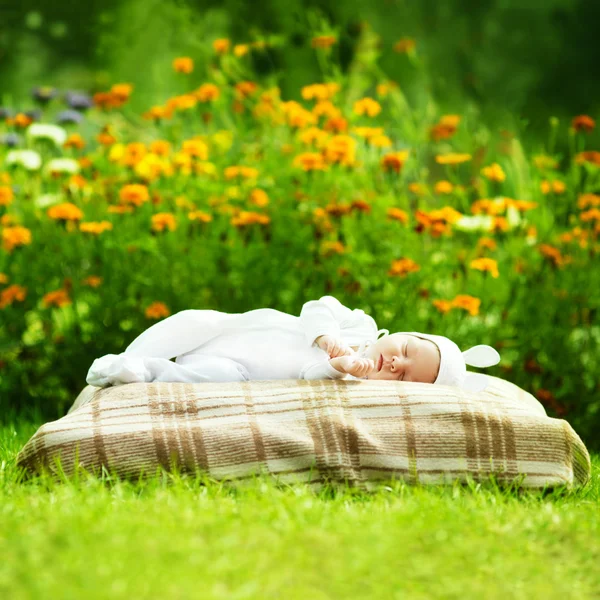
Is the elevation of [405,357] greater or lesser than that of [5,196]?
lesser

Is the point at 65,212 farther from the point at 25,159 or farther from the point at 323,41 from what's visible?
the point at 323,41

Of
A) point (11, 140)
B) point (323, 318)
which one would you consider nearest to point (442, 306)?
point (323, 318)

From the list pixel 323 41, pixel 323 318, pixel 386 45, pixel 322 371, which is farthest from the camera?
pixel 386 45

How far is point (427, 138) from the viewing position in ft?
16.3

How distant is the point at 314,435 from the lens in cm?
289

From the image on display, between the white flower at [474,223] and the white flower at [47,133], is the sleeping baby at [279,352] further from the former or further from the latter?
the white flower at [47,133]

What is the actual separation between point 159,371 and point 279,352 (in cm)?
40

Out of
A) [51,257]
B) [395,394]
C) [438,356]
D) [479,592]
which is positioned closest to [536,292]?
[438,356]

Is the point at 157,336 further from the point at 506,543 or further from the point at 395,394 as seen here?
the point at 506,543

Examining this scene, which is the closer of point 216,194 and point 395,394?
point 395,394

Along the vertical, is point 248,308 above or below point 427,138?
below

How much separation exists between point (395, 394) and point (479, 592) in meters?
0.91

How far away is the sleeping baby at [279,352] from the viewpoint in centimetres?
316

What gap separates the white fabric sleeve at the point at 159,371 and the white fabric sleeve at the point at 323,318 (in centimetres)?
26
